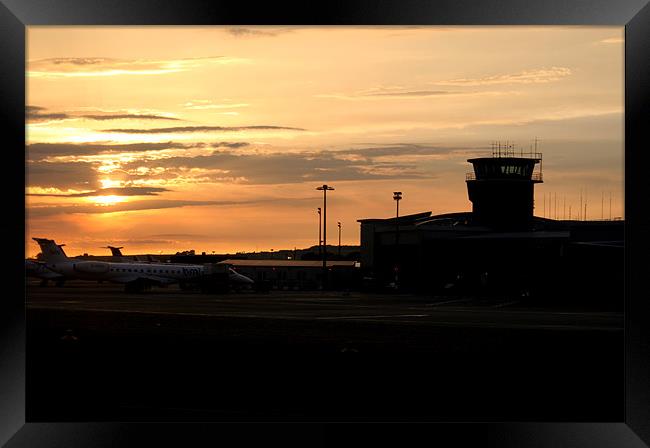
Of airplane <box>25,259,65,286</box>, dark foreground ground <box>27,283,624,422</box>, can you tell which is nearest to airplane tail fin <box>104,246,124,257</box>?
airplane <box>25,259,65,286</box>

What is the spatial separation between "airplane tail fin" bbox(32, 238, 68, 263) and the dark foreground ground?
48.4 metres

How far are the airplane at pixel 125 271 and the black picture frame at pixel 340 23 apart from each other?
5870 cm

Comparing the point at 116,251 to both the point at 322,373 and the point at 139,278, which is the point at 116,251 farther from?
the point at 322,373

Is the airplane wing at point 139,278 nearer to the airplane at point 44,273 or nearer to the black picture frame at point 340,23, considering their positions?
the airplane at point 44,273

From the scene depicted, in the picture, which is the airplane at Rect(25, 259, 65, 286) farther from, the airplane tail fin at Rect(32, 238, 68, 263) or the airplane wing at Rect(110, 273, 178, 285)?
the airplane wing at Rect(110, 273, 178, 285)

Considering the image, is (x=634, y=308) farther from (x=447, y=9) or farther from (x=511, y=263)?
(x=511, y=263)

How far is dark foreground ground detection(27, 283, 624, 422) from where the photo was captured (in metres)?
11.1

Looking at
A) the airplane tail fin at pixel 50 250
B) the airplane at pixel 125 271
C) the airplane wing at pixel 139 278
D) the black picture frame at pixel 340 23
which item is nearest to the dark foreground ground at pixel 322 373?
the black picture frame at pixel 340 23

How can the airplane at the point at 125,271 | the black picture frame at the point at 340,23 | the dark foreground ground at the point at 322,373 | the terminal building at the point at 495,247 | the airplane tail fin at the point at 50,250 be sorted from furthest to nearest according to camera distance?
the airplane tail fin at the point at 50,250
the airplane at the point at 125,271
the terminal building at the point at 495,247
the dark foreground ground at the point at 322,373
the black picture frame at the point at 340,23

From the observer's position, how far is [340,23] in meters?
9.44

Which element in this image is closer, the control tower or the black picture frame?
the black picture frame

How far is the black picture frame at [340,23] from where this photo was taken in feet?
30.6

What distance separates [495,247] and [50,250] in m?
32.8

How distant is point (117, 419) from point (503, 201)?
75.0 metres
